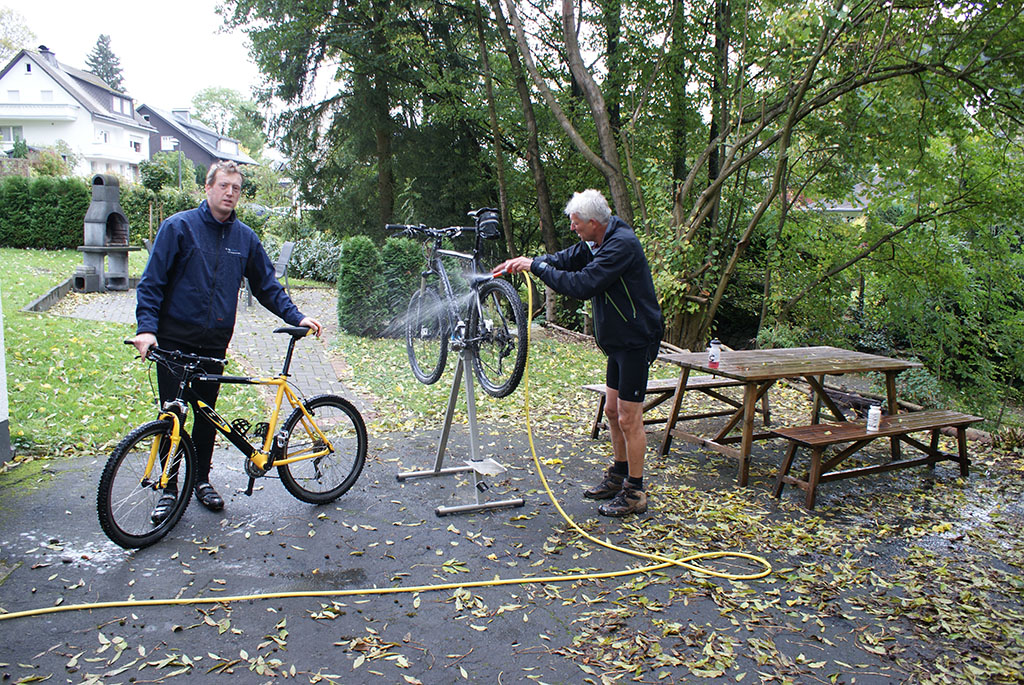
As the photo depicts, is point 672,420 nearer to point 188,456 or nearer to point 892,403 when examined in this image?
point 892,403

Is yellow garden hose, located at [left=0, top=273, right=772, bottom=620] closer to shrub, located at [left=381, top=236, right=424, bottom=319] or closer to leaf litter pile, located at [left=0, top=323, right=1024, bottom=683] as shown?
leaf litter pile, located at [left=0, top=323, right=1024, bottom=683]

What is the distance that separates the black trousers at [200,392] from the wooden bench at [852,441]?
375 cm

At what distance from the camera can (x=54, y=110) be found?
44.0m

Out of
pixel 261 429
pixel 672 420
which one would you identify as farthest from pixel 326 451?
pixel 672 420

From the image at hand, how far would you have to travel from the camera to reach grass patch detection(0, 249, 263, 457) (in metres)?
5.68

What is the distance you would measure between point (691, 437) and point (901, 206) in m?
6.12

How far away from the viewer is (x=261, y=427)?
176 inches

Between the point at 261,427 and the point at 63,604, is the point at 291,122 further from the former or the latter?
the point at 63,604

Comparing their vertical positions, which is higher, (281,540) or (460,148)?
(460,148)

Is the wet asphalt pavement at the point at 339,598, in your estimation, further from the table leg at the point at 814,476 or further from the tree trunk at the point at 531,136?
the tree trunk at the point at 531,136

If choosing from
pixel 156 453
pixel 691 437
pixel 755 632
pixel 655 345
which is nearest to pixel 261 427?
pixel 156 453

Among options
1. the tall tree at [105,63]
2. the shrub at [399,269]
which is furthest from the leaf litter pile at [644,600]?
the tall tree at [105,63]

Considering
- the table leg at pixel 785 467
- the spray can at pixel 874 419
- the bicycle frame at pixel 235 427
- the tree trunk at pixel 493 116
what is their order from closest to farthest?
the bicycle frame at pixel 235 427 → the table leg at pixel 785 467 → the spray can at pixel 874 419 → the tree trunk at pixel 493 116

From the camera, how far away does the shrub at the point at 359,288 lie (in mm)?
11297
